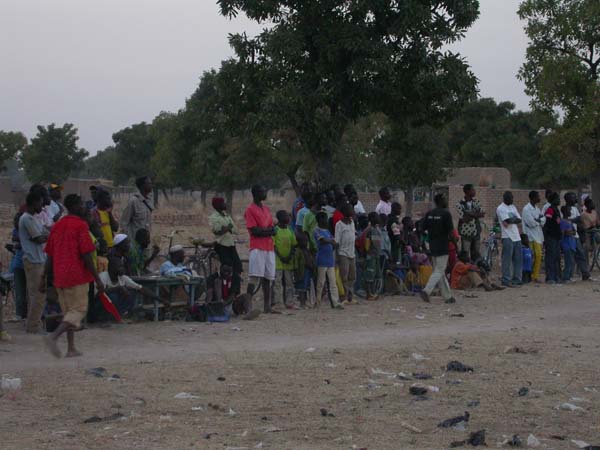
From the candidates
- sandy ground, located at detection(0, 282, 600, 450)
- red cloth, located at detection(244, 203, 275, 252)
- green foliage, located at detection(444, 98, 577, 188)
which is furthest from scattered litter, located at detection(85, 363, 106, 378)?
green foliage, located at detection(444, 98, 577, 188)

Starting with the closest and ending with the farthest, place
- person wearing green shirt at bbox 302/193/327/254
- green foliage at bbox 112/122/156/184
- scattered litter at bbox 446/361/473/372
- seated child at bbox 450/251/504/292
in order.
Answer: scattered litter at bbox 446/361/473/372 → person wearing green shirt at bbox 302/193/327/254 → seated child at bbox 450/251/504/292 → green foliage at bbox 112/122/156/184

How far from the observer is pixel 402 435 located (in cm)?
698

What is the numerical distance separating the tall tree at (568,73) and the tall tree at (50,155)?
37096 mm

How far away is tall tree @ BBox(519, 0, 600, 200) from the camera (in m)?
24.2

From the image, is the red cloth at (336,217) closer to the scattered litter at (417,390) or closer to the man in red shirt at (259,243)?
the man in red shirt at (259,243)

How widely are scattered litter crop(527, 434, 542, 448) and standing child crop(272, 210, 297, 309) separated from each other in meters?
7.41

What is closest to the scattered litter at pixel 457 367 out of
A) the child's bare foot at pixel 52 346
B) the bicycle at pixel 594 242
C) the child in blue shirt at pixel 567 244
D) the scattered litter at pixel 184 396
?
the scattered litter at pixel 184 396

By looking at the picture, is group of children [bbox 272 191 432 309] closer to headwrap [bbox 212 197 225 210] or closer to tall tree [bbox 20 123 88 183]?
headwrap [bbox 212 197 225 210]

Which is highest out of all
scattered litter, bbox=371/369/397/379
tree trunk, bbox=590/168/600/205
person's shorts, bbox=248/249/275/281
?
tree trunk, bbox=590/168/600/205

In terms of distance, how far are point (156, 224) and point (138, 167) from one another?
26968 millimetres

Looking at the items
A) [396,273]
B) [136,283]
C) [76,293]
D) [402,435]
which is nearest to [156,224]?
[396,273]

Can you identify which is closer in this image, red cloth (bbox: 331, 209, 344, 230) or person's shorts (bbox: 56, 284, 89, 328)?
person's shorts (bbox: 56, 284, 89, 328)

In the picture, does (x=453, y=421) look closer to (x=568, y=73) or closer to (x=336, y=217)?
(x=336, y=217)

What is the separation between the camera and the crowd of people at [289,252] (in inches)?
395
